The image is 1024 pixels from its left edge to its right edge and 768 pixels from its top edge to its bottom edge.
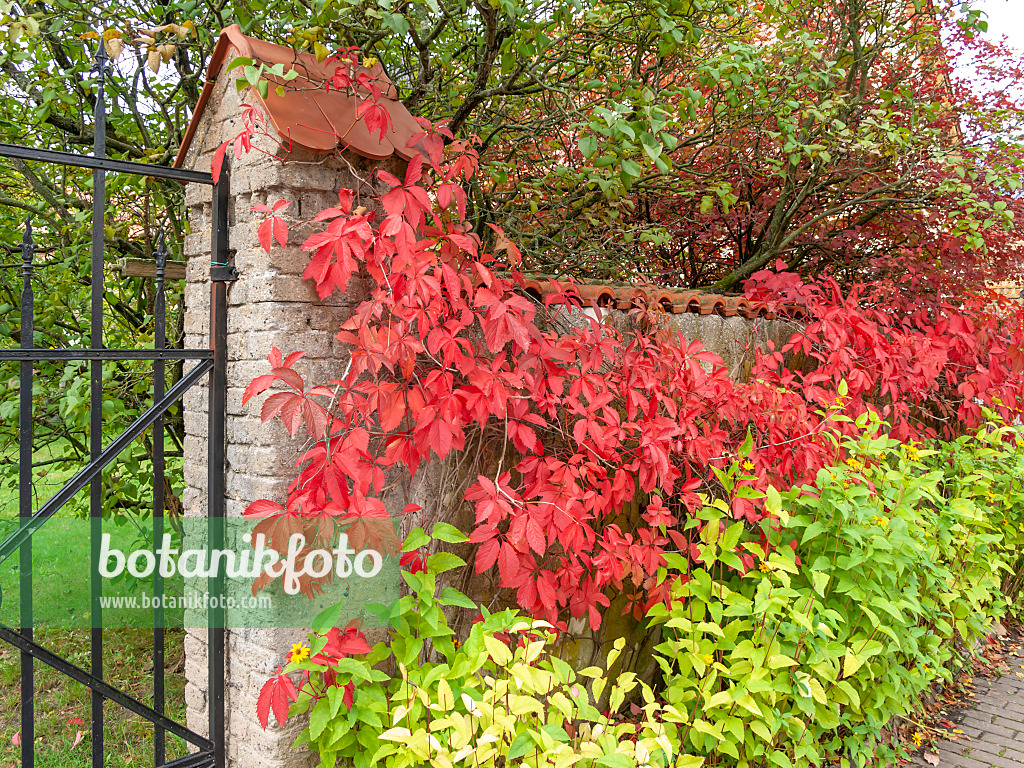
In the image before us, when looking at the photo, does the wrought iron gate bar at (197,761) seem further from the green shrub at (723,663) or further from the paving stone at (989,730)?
the paving stone at (989,730)

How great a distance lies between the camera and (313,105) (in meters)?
2.06

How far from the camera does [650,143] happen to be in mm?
2381

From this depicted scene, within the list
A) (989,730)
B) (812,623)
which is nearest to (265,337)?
(812,623)

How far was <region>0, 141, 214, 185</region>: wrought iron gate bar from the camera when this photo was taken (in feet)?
5.45

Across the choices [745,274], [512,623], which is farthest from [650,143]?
[745,274]

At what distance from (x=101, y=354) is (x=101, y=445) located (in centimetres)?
29

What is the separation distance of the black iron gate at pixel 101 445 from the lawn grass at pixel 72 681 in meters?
0.98

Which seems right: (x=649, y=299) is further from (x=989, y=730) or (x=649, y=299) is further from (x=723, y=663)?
(x=989, y=730)

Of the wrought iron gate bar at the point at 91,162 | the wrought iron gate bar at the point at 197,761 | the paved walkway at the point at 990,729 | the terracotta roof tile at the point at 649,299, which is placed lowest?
the paved walkway at the point at 990,729

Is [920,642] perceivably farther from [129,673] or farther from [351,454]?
[129,673]

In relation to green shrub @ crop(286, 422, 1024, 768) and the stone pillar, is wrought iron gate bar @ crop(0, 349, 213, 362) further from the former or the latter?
green shrub @ crop(286, 422, 1024, 768)

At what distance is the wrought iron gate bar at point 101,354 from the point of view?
1655 millimetres

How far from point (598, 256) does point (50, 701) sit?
4.08m

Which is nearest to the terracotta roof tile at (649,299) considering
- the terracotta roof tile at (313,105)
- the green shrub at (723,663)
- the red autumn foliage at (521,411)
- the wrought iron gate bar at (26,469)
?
the red autumn foliage at (521,411)
